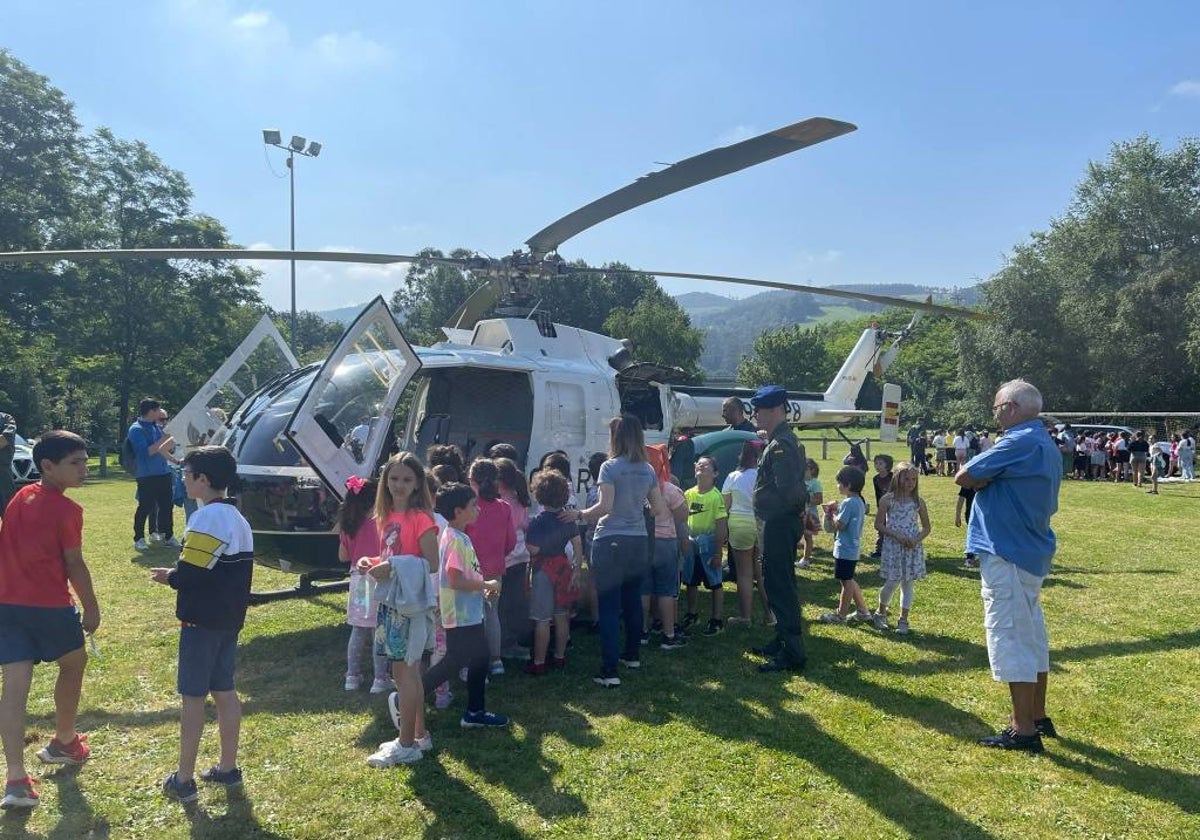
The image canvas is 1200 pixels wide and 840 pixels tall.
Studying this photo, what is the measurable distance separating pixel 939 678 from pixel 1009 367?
3712cm

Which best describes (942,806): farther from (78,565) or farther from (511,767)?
(78,565)

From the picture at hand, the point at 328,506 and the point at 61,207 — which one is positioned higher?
the point at 61,207

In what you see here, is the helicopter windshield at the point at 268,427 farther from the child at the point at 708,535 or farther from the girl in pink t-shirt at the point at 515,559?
the child at the point at 708,535

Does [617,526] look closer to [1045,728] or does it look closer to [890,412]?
[1045,728]

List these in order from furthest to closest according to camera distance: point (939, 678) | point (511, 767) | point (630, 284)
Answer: point (630, 284), point (939, 678), point (511, 767)

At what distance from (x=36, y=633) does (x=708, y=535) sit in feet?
15.6

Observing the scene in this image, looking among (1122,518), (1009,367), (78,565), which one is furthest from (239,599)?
(1009,367)

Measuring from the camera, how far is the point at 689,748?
14.4ft

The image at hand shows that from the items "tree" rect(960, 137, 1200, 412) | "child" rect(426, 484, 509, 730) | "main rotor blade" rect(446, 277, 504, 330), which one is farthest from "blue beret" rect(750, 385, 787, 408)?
"tree" rect(960, 137, 1200, 412)

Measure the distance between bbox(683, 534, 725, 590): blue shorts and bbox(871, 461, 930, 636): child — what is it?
1432mm

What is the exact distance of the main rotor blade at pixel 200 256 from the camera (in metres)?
5.52

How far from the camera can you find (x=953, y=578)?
9.06m

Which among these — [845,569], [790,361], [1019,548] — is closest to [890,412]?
[845,569]

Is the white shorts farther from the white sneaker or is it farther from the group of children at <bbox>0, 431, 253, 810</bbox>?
the group of children at <bbox>0, 431, 253, 810</bbox>
